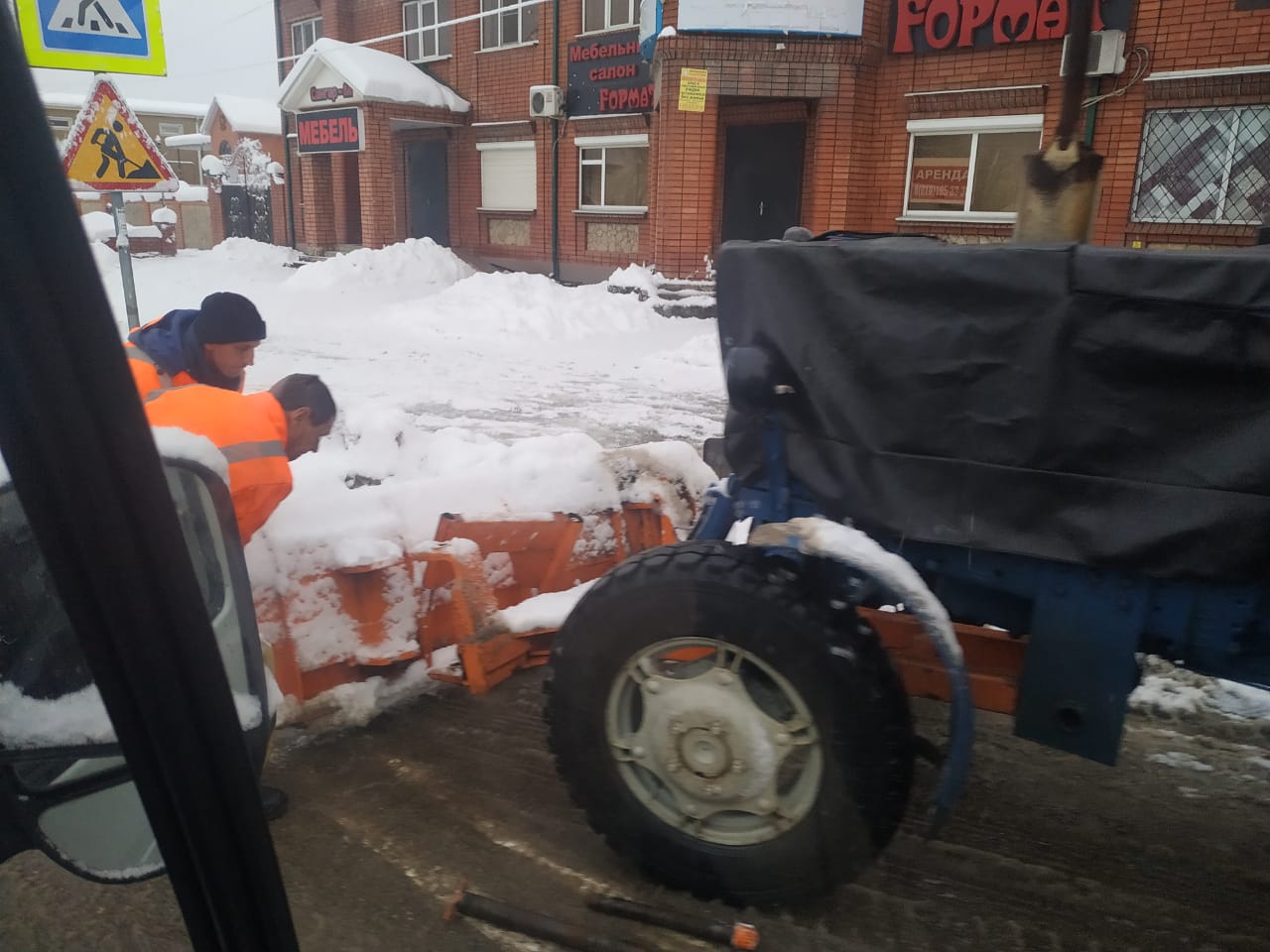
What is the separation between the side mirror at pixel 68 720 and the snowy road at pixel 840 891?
0.47m

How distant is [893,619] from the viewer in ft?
8.24

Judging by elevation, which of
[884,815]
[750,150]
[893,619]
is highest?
[750,150]

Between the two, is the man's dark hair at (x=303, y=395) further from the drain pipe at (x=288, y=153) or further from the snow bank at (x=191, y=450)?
the drain pipe at (x=288, y=153)

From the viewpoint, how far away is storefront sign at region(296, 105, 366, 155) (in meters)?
19.0

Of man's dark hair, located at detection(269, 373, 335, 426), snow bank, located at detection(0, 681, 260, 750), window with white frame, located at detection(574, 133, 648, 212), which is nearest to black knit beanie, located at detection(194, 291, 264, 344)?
man's dark hair, located at detection(269, 373, 335, 426)

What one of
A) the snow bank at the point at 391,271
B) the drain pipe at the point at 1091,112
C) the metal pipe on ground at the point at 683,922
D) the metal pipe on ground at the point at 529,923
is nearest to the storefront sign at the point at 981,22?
the drain pipe at the point at 1091,112

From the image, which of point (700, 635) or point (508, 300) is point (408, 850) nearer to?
point (700, 635)

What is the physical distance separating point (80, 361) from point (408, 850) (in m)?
2.04

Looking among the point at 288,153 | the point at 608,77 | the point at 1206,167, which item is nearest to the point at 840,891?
the point at 1206,167

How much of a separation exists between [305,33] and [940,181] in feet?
57.2

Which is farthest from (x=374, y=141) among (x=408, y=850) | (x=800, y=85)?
(x=408, y=850)

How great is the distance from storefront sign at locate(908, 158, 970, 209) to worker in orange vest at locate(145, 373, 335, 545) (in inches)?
514

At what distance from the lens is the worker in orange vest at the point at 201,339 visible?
355cm

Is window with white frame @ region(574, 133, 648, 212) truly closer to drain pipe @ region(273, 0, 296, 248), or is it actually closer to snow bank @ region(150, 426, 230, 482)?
drain pipe @ region(273, 0, 296, 248)
